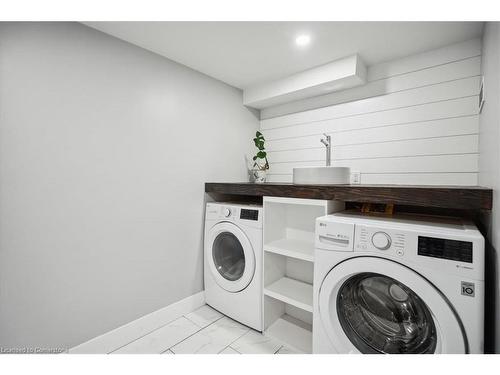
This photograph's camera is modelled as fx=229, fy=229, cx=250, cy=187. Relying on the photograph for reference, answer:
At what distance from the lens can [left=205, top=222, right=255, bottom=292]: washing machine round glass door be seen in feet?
5.81

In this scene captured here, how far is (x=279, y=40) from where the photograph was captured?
62.4 inches

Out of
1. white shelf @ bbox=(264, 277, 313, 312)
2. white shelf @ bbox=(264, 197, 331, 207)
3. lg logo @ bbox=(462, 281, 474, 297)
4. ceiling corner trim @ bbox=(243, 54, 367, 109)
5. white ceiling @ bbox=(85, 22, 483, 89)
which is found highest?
white ceiling @ bbox=(85, 22, 483, 89)

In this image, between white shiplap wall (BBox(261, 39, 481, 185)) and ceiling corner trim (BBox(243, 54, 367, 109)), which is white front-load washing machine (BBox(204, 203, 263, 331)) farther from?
ceiling corner trim (BBox(243, 54, 367, 109))

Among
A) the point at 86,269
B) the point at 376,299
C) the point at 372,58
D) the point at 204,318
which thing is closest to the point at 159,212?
the point at 86,269

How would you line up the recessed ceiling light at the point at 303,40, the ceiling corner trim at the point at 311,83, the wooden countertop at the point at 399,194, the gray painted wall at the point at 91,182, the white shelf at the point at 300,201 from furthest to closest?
1. the ceiling corner trim at the point at 311,83
2. the recessed ceiling light at the point at 303,40
3. the white shelf at the point at 300,201
4. the gray painted wall at the point at 91,182
5. the wooden countertop at the point at 399,194

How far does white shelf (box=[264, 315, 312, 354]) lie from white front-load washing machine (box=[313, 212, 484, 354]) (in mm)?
414

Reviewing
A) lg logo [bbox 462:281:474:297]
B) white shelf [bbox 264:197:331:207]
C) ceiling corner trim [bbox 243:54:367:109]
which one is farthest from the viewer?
ceiling corner trim [bbox 243:54:367:109]

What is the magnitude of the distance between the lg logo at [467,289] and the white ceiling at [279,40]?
147 centimetres

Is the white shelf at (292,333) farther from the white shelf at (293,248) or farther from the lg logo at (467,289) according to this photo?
the lg logo at (467,289)

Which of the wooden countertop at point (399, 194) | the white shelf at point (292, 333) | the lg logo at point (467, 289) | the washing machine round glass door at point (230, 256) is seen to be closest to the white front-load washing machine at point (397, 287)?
the lg logo at point (467, 289)

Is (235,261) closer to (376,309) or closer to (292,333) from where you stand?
(292,333)

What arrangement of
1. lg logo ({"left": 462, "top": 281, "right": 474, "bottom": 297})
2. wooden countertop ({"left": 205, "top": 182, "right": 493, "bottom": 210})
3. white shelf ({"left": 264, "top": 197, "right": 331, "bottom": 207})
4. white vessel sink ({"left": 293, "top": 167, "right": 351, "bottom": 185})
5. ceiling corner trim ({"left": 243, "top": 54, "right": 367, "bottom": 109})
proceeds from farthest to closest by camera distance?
1. ceiling corner trim ({"left": 243, "top": 54, "right": 367, "bottom": 109})
2. white vessel sink ({"left": 293, "top": 167, "right": 351, "bottom": 185})
3. white shelf ({"left": 264, "top": 197, "right": 331, "bottom": 207})
4. wooden countertop ({"left": 205, "top": 182, "right": 493, "bottom": 210})
5. lg logo ({"left": 462, "top": 281, "right": 474, "bottom": 297})

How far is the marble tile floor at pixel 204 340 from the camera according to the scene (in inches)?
61.2

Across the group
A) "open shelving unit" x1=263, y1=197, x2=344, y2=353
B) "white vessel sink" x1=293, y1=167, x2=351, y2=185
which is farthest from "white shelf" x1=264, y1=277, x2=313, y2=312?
"white vessel sink" x1=293, y1=167, x2=351, y2=185
